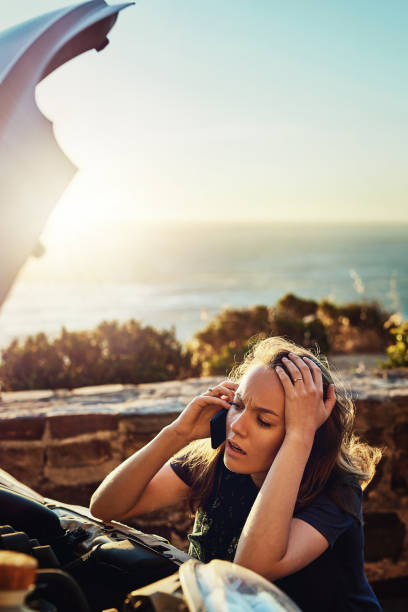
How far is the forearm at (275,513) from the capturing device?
156 centimetres

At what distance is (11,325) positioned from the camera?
21.1 meters

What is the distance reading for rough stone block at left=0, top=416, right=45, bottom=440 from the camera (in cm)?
318

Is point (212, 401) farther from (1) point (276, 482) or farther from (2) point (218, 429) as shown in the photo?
(1) point (276, 482)

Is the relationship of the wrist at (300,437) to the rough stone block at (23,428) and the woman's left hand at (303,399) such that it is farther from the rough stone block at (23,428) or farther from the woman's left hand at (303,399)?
the rough stone block at (23,428)

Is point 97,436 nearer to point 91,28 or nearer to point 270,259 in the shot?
point 91,28

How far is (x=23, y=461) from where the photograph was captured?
3197 millimetres

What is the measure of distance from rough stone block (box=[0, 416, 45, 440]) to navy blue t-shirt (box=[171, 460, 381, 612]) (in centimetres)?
158

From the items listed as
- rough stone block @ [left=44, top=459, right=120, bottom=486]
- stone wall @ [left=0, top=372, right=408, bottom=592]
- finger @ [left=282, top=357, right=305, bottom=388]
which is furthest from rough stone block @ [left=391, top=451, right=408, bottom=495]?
finger @ [left=282, top=357, right=305, bottom=388]

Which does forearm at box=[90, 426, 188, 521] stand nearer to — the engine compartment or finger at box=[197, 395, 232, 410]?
finger at box=[197, 395, 232, 410]

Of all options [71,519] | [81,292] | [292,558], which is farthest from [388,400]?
[81,292]

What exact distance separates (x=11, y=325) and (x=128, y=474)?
20295 mm

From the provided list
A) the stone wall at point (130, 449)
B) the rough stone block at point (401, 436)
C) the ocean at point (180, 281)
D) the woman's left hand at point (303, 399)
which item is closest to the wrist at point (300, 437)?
the woman's left hand at point (303, 399)

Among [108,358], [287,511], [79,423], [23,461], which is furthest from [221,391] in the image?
[108,358]

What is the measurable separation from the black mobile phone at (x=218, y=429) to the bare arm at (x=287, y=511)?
0.35 meters
